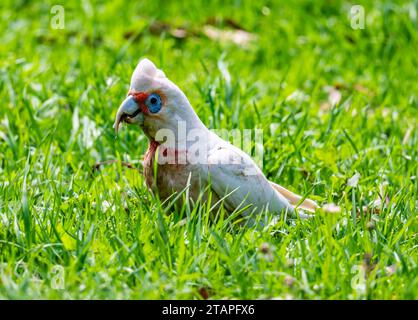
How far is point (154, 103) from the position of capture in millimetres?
3635


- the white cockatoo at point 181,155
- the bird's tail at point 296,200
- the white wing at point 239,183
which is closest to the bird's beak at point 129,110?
the white cockatoo at point 181,155

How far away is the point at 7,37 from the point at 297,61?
2248 mm

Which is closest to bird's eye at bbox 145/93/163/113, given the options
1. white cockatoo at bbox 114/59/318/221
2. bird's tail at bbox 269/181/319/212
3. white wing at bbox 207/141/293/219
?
white cockatoo at bbox 114/59/318/221

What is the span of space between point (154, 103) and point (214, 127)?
116 centimetres

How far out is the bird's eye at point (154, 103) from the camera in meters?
3.62

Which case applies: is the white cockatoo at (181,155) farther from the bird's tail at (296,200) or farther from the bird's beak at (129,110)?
the bird's tail at (296,200)

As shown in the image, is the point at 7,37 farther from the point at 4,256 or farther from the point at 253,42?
the point at 4,256

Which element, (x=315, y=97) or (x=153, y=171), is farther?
(x=315, y=97)

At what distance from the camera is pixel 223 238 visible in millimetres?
3350

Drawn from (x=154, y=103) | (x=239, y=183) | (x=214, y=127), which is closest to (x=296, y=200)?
(x=239, y=183)

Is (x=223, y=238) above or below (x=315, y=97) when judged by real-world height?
below

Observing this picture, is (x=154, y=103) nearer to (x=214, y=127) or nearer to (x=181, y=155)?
(x=181, y=155)

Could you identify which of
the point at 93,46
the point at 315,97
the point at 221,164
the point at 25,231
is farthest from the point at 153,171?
the point at 93,46

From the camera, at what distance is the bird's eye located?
142 inches
